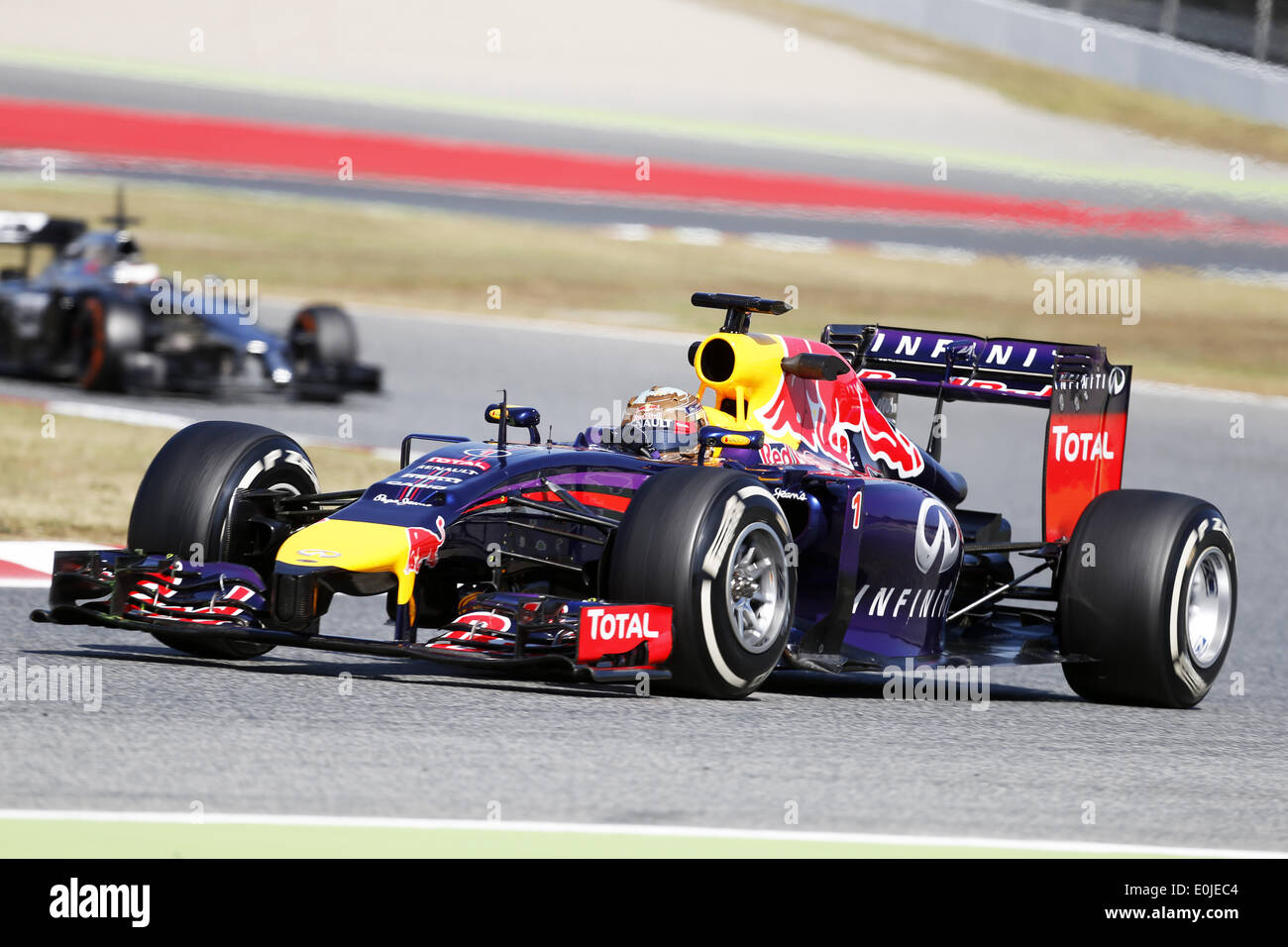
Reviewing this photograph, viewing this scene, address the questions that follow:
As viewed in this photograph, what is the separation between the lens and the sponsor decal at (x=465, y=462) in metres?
7.30

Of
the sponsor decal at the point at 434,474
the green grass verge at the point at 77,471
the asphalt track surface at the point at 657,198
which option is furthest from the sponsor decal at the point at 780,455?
the asphalt track surface at the point at 657,198

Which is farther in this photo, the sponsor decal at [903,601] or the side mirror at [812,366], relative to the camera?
the side mirror at [812,366]

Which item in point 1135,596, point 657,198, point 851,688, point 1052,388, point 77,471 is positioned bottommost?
point 851,688

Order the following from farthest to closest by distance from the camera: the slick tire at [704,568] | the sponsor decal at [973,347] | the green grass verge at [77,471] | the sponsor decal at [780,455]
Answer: the green grass verge at [77,471] < the sponsor decal at [973,347] < the sponsor decal at [780,455] < the slick tire at [704,568]

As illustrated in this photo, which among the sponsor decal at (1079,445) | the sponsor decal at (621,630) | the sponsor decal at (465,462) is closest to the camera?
the sponsor decal at (621,630)

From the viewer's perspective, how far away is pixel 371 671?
7.57 metres

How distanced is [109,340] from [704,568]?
10986 millimetres

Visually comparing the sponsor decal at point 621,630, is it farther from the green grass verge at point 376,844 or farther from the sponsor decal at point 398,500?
the green grass verge at point 376,844

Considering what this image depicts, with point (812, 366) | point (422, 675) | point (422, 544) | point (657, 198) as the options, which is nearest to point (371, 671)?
point (422, 675)

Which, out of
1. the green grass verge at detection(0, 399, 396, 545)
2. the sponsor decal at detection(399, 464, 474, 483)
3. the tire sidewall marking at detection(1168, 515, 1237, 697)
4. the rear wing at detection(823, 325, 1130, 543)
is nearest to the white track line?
the sponsor decal at detection(399, 464, 474, 483)

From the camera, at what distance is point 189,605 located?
701cm

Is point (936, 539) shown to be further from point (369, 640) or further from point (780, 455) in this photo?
point (369, 640)

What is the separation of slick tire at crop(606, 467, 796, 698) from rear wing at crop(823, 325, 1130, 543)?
94.1 inches
